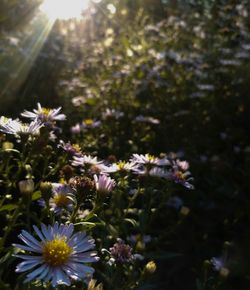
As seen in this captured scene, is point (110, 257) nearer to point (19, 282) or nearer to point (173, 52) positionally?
point (19, 282)

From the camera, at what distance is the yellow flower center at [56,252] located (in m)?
1.10

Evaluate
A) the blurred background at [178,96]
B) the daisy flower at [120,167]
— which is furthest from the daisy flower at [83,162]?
the blurred background at [178,96]

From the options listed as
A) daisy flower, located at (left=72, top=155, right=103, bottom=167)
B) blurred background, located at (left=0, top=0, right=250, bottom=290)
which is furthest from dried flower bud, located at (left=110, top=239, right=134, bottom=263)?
blurred background, located at (left=0, top=0, right=250, bottom=290)

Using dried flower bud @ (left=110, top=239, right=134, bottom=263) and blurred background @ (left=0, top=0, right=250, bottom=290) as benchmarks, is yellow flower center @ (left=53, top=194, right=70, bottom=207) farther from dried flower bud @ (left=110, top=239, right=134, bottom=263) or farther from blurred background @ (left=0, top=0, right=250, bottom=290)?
blurred background @ (left=0, top=0, right=250, bottom=290)

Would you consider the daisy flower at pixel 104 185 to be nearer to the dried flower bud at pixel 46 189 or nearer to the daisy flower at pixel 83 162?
the dried flower bud at pixel 46 189

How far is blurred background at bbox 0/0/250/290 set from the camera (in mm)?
2984

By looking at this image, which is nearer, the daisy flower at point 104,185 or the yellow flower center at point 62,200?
the daisy flower at point 104,185

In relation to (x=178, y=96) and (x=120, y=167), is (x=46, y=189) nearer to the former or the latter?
(x=120, y=167)

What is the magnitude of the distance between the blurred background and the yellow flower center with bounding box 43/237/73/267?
119 cm

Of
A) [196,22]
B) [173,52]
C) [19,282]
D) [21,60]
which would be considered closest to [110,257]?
[19,282]

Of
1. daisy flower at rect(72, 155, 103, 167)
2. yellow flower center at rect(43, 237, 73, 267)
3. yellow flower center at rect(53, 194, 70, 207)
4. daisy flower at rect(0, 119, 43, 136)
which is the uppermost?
daisy flower at rect(0, 119, 43, 136)

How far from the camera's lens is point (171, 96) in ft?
13.1

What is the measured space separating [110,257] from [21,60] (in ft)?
11.6

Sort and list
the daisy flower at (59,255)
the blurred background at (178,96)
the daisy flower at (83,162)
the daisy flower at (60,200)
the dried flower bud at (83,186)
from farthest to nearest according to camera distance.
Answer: the blurred background at (178,96) → the daisy flower at (83,162) → the daisy flower at (60,200) → the dried flower bud at (83,186) → the daisy flower at (59,255)
